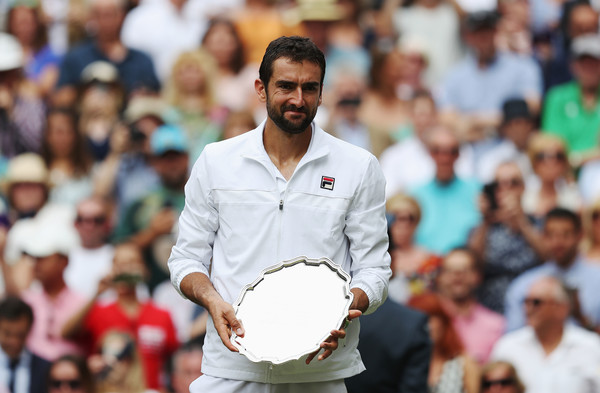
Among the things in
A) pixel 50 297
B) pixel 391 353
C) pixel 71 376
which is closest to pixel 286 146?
pixel 391 353

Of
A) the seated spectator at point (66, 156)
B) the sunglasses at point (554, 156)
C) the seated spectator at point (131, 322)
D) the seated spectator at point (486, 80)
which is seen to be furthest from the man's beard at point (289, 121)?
the seated spectator at point (486, 80)

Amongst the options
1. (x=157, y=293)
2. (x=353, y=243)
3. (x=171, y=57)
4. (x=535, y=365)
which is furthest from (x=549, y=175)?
(x=353, y=243)

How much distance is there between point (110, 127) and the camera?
451 inches

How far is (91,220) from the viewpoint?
33.2ft

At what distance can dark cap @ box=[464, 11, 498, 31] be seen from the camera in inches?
467

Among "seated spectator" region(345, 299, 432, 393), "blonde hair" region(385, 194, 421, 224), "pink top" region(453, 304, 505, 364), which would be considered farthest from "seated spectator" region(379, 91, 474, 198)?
"seated spectator" region(345, 299, 432, 393)

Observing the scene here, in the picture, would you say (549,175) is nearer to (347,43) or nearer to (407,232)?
(407,232)

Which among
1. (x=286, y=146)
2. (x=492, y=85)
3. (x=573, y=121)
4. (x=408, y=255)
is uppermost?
(x=492, y=85)

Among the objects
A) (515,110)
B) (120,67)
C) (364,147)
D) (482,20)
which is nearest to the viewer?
(515,110)

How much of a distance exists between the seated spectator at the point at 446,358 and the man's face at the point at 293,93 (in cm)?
368

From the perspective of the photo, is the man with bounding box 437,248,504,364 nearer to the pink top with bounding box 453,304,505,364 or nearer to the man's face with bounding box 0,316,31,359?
the pink top with bounding box 453,304,505,364

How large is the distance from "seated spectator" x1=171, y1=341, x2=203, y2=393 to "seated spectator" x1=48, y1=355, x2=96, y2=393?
1.92ft

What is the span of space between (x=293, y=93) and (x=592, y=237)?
527 centimetres

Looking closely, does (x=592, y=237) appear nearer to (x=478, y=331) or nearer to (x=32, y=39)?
(x=478, y=331)
